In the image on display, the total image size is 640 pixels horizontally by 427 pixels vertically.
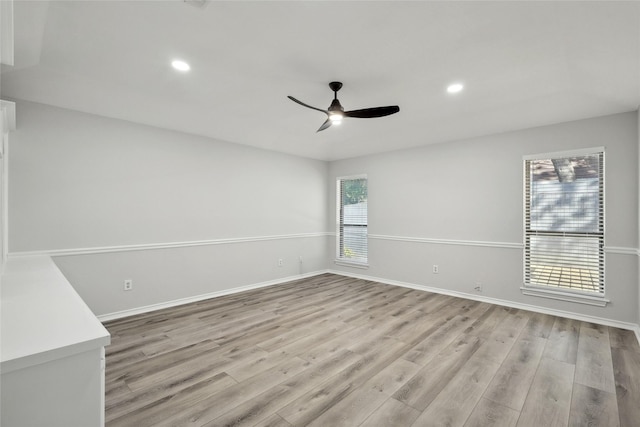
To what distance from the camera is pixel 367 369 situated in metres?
2.54

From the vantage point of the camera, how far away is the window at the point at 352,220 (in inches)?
243

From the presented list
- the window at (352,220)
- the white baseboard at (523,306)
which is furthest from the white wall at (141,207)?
the white baseboard at (523,306)

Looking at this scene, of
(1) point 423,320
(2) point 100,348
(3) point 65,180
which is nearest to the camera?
(2) point 100,348

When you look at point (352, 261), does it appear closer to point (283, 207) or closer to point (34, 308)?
→ point (283, 207)

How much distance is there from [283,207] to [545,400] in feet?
15.1

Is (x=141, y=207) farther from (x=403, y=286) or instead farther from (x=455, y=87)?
(x=403, y=286)

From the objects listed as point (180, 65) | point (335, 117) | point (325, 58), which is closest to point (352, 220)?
point (335, 117)

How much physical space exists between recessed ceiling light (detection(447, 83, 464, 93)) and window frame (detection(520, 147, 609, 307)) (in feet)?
6.55

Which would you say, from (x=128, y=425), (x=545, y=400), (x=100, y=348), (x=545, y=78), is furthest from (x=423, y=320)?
(x=100, y=348)

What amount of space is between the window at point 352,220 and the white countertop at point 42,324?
195 inches

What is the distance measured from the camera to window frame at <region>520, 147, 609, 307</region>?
362 cm

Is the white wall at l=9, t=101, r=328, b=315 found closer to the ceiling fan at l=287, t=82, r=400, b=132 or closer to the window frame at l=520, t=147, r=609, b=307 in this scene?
the ceiling fan at l=287, t=82, r=400, b=132

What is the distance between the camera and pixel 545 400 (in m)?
2.13

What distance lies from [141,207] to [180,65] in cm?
227
